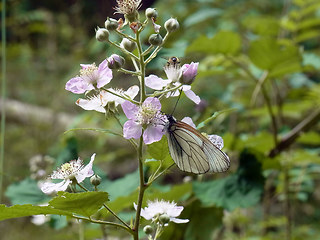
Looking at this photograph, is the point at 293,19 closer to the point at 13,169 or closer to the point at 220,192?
the point at 220,192

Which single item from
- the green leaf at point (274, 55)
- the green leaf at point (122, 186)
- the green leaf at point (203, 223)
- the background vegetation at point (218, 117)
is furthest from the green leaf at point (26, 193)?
the green leaf at point (274, 55)

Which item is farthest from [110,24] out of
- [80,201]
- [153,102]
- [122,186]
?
[122,186]

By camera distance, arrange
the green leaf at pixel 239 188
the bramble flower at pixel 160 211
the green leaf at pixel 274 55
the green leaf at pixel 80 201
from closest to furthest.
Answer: the green leaf at pixel 80 201
the bramble flower at pixel 160 211
the green leaf at pixel 239 188
the green leaf at pixel 274 55

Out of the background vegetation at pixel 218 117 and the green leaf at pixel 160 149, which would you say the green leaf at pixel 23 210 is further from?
the background vegetation at pixel 218 117

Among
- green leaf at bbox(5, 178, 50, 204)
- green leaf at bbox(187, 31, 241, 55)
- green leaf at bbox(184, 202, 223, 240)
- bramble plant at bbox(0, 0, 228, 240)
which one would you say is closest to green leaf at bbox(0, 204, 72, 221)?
bramble plant at bbox(0, 0, 228, 240)

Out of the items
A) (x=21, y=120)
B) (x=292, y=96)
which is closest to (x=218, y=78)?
(x=292, y=96)

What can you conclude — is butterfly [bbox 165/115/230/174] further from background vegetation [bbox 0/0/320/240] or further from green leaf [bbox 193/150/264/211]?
green leaf [bbox 193/150/264/211]
